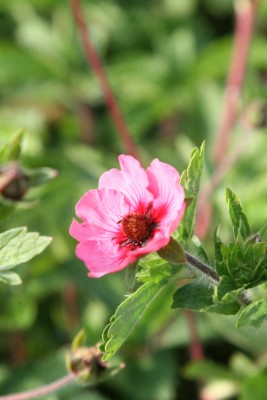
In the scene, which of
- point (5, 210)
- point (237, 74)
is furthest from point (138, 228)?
point (237, 74)

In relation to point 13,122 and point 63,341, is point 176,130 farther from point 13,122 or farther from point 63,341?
point 63,341

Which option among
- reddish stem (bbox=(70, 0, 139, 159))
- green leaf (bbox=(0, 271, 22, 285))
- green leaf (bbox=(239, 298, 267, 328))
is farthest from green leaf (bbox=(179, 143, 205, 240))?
reddish stem (bbox=(70, 0, 139, 159))

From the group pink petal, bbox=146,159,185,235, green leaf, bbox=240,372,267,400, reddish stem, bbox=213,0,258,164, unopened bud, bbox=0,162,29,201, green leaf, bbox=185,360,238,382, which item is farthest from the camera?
reddish stem, bbox=213,0,258,164

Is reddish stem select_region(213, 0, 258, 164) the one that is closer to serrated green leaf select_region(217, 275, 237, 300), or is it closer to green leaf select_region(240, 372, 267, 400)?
green leaf select_region(240, 372, 267, 400)

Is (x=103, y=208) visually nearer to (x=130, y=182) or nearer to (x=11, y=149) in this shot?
(x=130, y=182)

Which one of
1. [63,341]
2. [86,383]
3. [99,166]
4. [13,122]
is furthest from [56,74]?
[86,383]


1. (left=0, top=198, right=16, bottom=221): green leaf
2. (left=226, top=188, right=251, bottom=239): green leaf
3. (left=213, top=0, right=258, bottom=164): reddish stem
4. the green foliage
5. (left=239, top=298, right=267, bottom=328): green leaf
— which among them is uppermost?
(left=213, top=0, right=258, bottom=164): reddish stem
